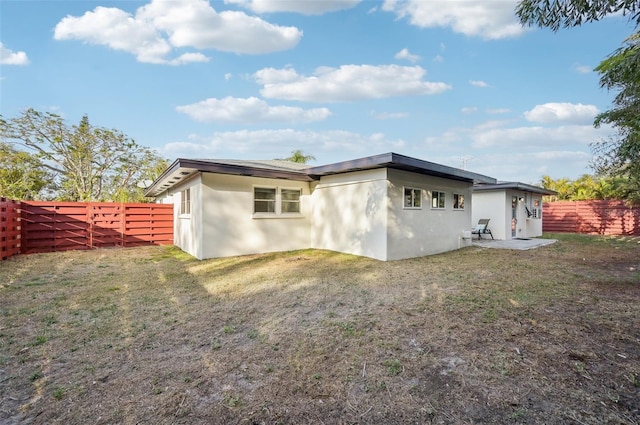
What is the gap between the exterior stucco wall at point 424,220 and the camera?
8.09 metres

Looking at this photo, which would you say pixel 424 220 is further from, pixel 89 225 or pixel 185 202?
pixel 89 225

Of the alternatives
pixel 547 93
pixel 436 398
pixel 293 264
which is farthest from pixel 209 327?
pixel 547 93

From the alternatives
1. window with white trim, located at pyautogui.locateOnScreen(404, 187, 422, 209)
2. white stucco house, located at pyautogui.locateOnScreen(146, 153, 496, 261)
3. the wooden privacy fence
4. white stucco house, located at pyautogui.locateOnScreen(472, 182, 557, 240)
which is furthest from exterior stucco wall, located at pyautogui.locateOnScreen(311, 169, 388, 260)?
white stucco house, located at pyautogui.locateOnScreen(472, 182, 557, 240)

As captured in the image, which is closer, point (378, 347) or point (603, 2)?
point (378, 347)

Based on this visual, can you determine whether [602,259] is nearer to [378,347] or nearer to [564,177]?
[378,347]

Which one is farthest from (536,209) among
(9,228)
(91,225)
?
(9,228)

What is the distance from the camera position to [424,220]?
906cm

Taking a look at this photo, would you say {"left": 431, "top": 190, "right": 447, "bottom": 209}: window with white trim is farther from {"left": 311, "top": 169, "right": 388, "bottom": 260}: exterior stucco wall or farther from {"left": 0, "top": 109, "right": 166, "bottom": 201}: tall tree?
{"left": 0, "top": 109, "right": 166, "bottom": 201}: tall tree

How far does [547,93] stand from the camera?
11.5 meters

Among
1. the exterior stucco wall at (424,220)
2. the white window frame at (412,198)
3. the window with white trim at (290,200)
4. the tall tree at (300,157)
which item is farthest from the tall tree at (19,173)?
the white window frame at (412,198)

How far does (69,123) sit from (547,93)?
23033mm

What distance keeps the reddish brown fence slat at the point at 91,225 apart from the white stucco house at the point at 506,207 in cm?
1339

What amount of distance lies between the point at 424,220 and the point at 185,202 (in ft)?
25.5

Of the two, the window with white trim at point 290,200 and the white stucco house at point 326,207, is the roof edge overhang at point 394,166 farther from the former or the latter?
the window with white trim at point 290,200
